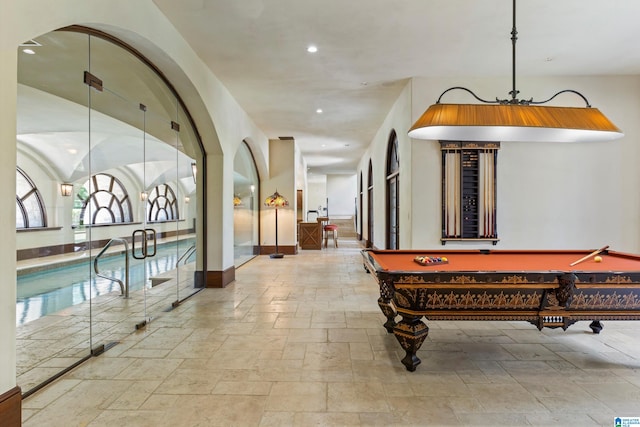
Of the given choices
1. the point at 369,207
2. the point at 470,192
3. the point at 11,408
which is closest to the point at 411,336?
the point at 11,408

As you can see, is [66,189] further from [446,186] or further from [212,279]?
[446,186]

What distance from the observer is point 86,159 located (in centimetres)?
317

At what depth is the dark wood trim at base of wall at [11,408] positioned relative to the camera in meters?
1.95

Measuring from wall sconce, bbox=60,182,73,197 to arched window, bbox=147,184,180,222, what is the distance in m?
1.24

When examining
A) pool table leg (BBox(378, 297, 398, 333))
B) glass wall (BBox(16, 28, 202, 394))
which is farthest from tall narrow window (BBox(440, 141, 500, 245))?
glass wall (BBox(16, 28, 202, 394))

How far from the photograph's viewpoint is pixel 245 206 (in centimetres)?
908

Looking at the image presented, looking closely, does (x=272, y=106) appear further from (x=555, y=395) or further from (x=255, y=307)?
(x=555, y=395)

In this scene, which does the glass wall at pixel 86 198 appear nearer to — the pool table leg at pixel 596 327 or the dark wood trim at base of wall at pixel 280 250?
the pool table leg at pixel 596 327

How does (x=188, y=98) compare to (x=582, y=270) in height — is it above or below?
above

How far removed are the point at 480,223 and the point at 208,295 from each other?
462 cm

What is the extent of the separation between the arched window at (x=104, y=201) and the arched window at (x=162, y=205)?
0.47m

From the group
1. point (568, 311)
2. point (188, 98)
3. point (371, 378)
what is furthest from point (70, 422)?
point (188, 98)

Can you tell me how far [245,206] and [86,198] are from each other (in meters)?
5.87

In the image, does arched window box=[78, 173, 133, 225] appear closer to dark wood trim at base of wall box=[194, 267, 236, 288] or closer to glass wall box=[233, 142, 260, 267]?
dark wood trim at base of wall box=[194, 267, 236, 288]
